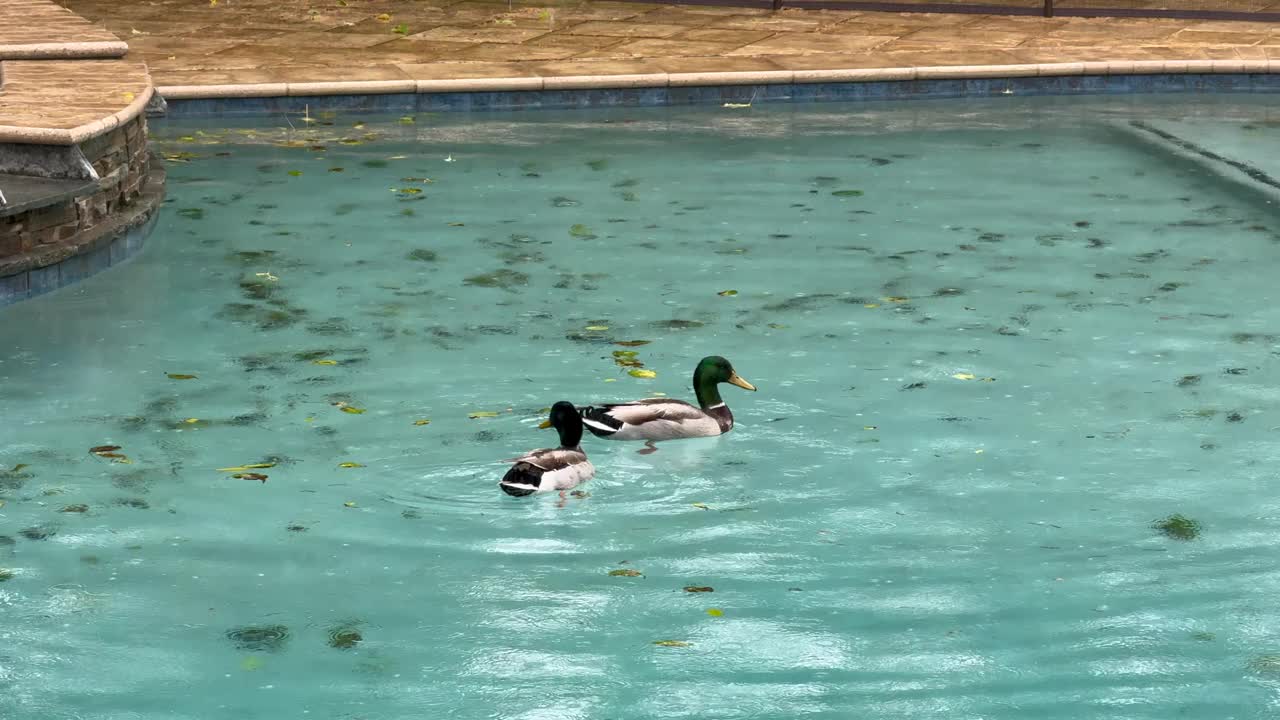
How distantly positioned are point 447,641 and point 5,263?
4254 mm

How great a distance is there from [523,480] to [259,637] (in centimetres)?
123

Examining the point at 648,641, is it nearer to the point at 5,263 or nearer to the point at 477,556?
the point at 477,556

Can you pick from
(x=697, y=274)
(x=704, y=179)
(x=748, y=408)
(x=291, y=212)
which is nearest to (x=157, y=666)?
(x=748, y=408)

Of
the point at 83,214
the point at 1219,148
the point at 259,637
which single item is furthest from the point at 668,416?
the point at 1219,148

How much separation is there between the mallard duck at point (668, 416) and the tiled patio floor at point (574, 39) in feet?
22.6

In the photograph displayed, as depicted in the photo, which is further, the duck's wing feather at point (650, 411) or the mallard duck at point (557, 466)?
the duck's wing feather at point (650, 411)

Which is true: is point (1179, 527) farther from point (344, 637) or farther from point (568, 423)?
point (344, 637)

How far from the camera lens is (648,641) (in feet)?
18.6

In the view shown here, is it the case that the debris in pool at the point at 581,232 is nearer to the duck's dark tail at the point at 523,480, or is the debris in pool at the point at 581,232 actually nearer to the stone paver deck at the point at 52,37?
the stone paver deck at the point at 52,37

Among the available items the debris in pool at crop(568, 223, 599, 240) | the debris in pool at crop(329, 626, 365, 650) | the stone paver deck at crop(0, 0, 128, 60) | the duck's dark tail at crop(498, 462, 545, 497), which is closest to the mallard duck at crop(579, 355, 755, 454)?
the duck's dark tail at crop(498, 462, 545, 497)

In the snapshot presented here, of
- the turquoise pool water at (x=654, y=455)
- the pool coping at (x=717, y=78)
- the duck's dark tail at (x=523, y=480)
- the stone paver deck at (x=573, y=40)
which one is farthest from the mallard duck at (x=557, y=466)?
the stone paver deck at (x=573, y=40)

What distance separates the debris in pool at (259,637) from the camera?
559 centimetres

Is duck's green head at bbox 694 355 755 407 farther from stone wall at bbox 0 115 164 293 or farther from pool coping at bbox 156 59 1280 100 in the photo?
pool coping at bbox 156 59 1280 100

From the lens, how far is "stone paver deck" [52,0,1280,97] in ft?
45.9
